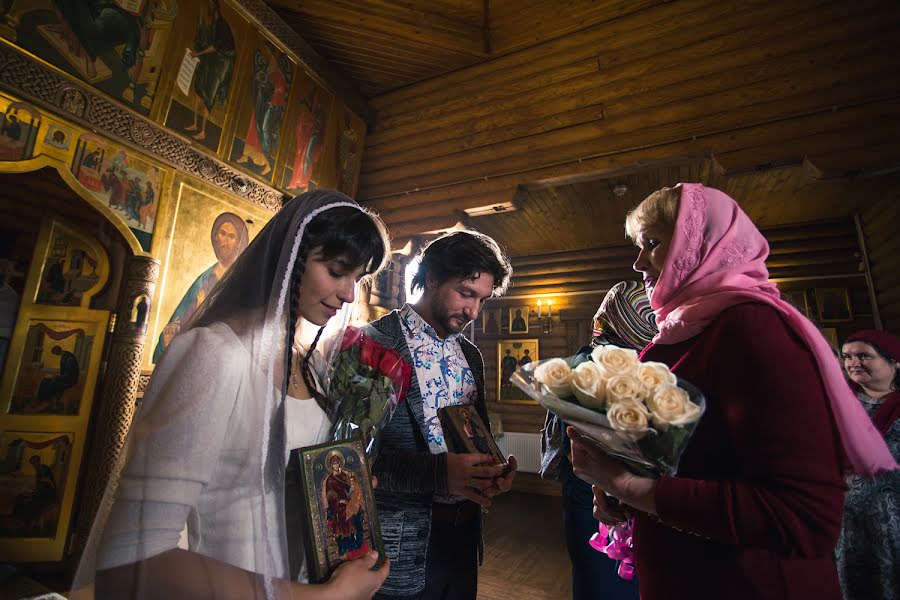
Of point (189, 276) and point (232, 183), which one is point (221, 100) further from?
point (189, 276)

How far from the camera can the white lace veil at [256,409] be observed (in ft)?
3.03

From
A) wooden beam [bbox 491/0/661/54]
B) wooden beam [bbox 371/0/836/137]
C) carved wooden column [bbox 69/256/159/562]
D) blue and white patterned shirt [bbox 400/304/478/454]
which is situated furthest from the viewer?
wooden beam [bbox 491/0/661/54]

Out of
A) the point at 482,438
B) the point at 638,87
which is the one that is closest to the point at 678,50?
the point at 638,87

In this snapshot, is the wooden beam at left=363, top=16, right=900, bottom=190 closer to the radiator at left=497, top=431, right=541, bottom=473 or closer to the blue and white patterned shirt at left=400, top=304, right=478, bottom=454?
the blue and white patterned shirt at left=400, top=304, right=478, bottom=454

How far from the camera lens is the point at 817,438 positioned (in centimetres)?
97

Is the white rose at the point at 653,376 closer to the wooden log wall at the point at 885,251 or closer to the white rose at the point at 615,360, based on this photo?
the white rose at the point at 615,360

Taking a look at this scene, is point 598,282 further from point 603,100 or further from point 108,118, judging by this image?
point 108,118

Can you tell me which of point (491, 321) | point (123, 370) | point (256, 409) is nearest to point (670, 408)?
point (256, 409)

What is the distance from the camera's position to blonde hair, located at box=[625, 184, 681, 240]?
1489 millimetres

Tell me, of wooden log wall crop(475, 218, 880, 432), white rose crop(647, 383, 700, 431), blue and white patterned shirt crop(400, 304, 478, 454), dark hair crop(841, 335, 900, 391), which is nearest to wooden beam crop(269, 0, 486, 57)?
wooden log wall crop(475, 218, 880, 432)

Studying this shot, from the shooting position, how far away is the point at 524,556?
5176 mm

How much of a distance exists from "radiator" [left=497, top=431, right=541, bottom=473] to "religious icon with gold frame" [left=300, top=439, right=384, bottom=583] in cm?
779

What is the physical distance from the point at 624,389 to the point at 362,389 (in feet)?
2.81

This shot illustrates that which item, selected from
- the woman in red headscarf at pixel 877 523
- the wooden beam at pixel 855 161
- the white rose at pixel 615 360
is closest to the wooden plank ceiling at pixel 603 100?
the wooden beam at pixel 855 161
